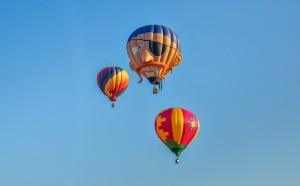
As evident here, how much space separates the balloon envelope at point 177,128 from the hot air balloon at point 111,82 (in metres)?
12.6

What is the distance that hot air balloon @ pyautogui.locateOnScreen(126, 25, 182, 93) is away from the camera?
3891cm

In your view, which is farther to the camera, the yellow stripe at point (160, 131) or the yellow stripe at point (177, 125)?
the yellow stripe at point (160, 131)

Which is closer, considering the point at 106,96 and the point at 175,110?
the point at 175,110

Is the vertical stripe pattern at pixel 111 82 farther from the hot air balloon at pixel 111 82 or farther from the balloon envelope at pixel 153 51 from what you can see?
the balloon envelope at pixel 153 51

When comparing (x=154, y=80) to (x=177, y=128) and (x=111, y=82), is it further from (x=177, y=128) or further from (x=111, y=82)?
(x=111, y=82)

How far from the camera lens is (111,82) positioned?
52531mm

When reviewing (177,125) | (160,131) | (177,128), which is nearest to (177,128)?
(177,128)

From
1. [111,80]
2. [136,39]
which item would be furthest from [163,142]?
[111,80]

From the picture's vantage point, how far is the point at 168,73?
135 feet

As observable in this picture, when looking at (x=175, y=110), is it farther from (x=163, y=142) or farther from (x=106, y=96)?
(x=106, y=96)

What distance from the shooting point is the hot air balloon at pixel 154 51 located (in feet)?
128

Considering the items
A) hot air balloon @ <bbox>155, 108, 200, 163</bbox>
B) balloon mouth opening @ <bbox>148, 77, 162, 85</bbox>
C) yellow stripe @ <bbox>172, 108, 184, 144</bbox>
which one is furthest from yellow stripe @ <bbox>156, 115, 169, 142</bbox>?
balloon mouth opening @ <bbox>148, 77, 162, 85</bbox>

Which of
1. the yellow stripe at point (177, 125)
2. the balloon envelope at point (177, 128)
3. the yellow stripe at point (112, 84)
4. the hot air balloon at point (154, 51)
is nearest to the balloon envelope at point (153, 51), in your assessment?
the hot air balloon at point (154, 51)

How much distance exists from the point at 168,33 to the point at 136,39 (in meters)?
2.62
